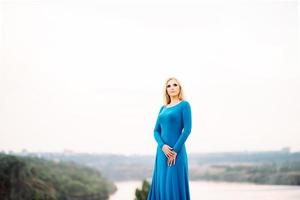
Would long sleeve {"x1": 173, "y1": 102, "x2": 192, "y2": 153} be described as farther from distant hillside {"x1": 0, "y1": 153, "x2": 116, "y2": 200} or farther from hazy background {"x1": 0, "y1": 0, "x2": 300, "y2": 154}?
distant hillside {"x1": 0, "y1": 153, "x2": 116, "y2": 200}

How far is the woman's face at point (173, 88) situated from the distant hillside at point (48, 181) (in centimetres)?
192

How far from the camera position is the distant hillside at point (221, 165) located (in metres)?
5.03

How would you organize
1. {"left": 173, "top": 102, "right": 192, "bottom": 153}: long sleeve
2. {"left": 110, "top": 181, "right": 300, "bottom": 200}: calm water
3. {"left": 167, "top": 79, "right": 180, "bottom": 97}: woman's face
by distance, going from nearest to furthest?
{"left": 173, "top": 102, "right": 192, "bottom": 153}: long sleeve < {"left": 167, "top": 79, "right": 180, "bottom": 97}: woman's face < {"left": 110, "top": 181, "right": 300, "bottom": 200}: calm water

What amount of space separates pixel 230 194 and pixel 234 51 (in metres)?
1.55

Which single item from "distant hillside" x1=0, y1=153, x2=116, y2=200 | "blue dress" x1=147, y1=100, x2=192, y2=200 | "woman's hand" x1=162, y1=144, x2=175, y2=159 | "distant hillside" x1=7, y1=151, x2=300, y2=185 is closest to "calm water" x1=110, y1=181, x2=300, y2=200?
"distant hillside" x1=7, y1=151, x2=300, y2=185

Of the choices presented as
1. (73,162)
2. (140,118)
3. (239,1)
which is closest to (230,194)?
(140,118)

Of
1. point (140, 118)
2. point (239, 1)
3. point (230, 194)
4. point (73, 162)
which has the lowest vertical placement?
point (230, 194)

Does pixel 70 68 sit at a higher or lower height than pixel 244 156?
higher

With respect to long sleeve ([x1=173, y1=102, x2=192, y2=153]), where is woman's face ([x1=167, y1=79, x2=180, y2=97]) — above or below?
above

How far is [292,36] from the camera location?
5.04m

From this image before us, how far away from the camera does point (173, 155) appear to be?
3436 mm

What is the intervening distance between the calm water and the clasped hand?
66.6 inches

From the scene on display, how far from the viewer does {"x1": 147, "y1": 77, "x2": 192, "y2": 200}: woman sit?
343 centimetres

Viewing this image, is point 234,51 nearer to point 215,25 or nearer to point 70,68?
point 215,25
